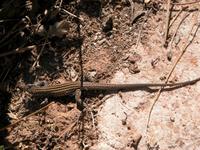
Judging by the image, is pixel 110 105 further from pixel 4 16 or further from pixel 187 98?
pixel 4 16

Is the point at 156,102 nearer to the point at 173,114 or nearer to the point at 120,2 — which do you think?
the point at 173,114

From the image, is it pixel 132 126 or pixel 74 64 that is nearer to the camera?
pixel 132 126

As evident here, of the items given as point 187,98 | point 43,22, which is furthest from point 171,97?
point 43,22

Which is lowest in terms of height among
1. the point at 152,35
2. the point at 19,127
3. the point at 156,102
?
the point at 19,127

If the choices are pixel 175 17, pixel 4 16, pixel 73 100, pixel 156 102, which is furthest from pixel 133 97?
pixel 4 16

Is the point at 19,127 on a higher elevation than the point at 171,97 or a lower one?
lower

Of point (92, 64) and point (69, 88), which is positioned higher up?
point (92, 64)
